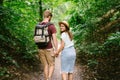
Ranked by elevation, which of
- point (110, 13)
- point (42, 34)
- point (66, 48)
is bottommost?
point (110, 13)

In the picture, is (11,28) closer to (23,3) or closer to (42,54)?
(23,3)

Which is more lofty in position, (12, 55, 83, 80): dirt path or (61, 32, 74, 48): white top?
(61, 32, 74, 48): white top

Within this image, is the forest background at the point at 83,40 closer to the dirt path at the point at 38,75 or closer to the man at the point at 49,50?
the dirt path at the point at 38,75

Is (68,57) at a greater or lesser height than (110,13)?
greater

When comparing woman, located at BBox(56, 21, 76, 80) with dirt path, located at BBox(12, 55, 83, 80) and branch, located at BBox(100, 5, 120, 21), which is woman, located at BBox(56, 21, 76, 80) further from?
branch, located at BBox(100, 5, 120, 21)

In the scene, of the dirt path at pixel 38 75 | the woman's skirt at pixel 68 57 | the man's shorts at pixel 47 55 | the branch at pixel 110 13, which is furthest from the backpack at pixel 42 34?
the branch at pixel 110 13

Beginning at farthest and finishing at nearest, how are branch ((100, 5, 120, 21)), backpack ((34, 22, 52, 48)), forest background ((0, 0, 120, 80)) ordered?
1. branch ((100, 5, 120, 21))
2. forest background ((0, 0, 120, 80))
3. backpack ((34, 22, 52, 48))

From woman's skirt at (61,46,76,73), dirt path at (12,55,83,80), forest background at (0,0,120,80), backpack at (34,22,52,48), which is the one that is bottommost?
dirt path at (12,55,83,80)

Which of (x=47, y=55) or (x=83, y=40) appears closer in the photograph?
(x=47, y=55)

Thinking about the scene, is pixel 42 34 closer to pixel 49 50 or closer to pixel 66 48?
pixel 49 50

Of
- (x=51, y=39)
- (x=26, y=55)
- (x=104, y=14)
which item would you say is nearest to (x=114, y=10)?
(x=104, y=14)

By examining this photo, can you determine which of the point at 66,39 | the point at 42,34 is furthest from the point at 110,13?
the point at 66,39

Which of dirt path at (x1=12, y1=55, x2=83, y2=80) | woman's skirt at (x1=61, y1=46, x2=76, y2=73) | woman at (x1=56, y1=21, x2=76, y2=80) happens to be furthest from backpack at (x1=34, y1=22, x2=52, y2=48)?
dirt path at (x1=12, y1=55, x2=83, y2=80)

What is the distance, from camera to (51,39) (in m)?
6.99
